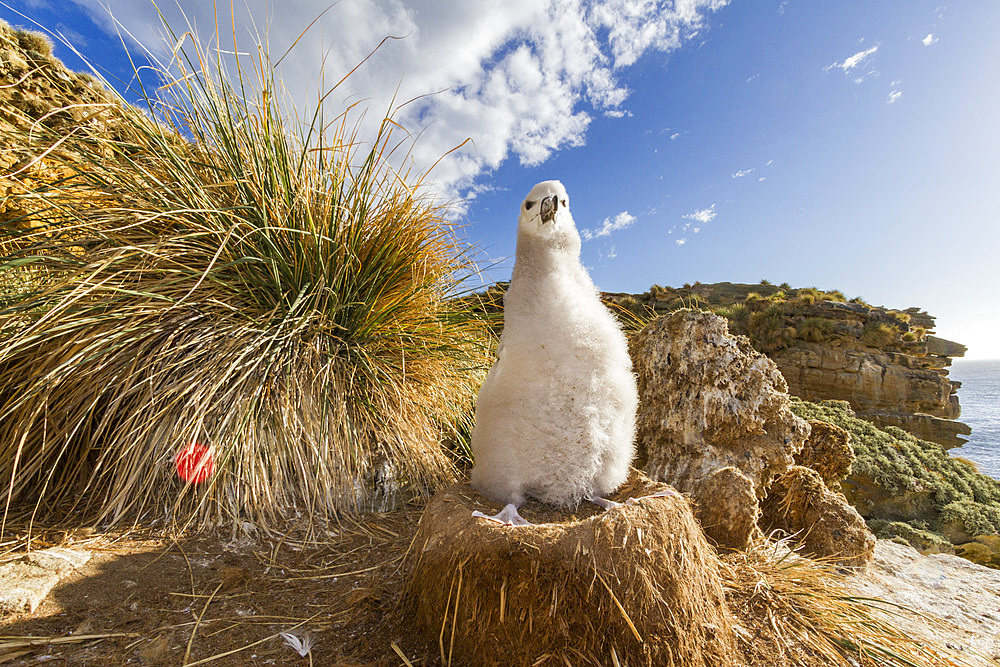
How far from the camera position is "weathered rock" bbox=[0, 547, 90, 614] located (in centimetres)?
143

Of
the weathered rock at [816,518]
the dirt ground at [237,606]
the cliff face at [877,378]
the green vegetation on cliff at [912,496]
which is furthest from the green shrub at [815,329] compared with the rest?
the dirt ground at [237,606]

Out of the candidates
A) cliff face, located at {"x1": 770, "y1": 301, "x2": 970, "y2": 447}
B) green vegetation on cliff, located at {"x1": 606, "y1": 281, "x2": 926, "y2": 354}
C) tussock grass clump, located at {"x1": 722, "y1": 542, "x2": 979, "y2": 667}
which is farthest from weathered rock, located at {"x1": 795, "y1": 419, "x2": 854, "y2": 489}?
cliff face, located at {"x1": 770, "y1": 301, "x2": 970, "y2": 447}

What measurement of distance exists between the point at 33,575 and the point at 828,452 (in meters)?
4.77

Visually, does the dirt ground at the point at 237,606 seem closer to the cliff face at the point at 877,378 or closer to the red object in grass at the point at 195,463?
the red object in grass at the point at 195,463

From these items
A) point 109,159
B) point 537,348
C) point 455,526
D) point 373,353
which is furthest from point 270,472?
point 109,159

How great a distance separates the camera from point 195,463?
2045 millimetres

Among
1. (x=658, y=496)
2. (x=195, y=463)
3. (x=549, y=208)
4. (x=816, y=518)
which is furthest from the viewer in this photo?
(x=816, y=518)

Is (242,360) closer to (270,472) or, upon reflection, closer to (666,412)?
(270,472)

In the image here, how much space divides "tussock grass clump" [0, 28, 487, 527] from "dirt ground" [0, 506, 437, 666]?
206mm

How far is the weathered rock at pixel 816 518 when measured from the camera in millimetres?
2406

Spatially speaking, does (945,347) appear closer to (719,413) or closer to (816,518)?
(816,518)

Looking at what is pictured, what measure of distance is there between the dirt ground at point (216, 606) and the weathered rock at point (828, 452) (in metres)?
3.29

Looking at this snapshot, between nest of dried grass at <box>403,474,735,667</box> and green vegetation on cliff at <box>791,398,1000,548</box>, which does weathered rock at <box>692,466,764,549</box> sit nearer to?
nest of dried grass at <box>403,474,735,667</box>

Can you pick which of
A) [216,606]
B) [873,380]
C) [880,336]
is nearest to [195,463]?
[216,606]
